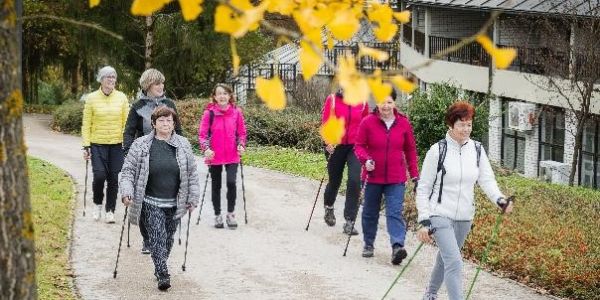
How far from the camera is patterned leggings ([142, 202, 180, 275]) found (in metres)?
9.59

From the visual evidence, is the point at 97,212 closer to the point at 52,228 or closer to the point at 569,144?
the point at 52,228

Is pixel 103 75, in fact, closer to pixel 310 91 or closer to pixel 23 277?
pixel 23 277

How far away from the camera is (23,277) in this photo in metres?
4.75

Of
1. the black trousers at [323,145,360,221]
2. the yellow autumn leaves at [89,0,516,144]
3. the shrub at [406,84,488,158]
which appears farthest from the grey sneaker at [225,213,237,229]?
the yellow autumn leaves at [89,0,516,144]

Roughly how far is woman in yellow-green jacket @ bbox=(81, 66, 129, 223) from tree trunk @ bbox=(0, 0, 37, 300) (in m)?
7.61

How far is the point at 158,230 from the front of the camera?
9594 mm

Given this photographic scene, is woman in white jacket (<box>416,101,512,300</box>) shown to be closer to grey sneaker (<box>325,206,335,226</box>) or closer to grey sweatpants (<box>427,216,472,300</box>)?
grey sweatpants (<box>427,216,472,300</box>)

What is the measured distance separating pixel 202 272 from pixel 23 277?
5872mm

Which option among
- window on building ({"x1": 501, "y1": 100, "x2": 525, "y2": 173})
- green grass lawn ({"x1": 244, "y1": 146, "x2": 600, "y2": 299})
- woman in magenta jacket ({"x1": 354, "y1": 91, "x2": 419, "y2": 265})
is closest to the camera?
green grass lawn ({"x1": 244, "y1": 146, "x2": 600, "y2": 299})

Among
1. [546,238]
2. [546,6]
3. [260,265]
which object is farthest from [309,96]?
[260,265]

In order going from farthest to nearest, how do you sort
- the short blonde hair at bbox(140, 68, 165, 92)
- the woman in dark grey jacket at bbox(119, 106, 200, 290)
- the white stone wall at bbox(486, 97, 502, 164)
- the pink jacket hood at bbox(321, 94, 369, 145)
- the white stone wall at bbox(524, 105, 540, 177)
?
the white stone wall at bbox(486, 97, 502, 164), the white stone wall at bbox(524, 105, 540, 177), the pink jacket hood at bbox(321, 94, 369, 145), the short blonde hair at bbox(140, 68, 165, 92), the woman in dark grey jacket at bbox(119, 106, 200, 290)

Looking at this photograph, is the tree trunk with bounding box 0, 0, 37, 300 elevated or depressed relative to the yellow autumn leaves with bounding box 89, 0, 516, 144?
depressed

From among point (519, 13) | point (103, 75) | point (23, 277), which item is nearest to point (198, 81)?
point (519, 13)

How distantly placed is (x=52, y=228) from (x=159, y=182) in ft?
10.5
